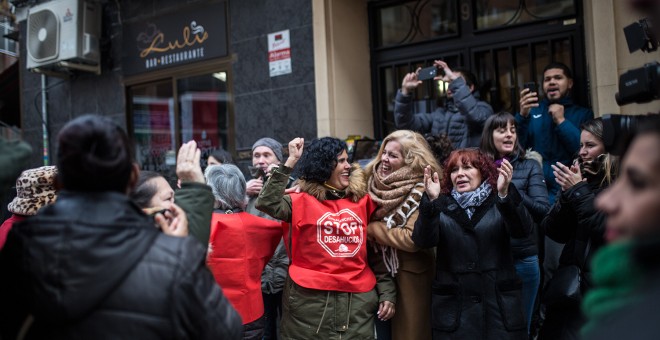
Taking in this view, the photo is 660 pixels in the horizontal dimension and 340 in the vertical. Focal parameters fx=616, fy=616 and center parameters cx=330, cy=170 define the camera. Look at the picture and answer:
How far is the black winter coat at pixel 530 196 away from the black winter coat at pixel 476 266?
0.54 m

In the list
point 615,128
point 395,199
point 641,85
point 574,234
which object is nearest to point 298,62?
point 395,199

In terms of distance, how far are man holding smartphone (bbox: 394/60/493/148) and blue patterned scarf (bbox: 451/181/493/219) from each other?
142cm

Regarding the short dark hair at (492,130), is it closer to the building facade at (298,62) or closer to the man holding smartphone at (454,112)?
the man holding smartphone at (454,112)

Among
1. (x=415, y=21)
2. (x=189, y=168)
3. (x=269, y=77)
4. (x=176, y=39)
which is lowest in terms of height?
(x=189, y=168)

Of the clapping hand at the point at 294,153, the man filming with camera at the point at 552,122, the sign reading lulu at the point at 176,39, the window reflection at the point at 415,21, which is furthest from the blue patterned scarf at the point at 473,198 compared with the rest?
the sign reading lulu at the point at 176,39

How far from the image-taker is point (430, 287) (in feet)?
14.4

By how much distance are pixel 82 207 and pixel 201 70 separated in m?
6.83

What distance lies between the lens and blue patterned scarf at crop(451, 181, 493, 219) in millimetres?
3984

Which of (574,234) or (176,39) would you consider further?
(176,39)

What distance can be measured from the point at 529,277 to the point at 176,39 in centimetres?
618

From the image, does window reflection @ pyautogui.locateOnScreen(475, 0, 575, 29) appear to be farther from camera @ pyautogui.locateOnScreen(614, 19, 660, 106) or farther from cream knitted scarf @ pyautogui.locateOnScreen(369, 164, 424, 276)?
camera @ pyautogui.locateOnScreen(614, 19, 660, 106)

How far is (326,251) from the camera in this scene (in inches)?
160

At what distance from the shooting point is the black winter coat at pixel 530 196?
4.41 m

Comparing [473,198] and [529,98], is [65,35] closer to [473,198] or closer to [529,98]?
[529,98]
